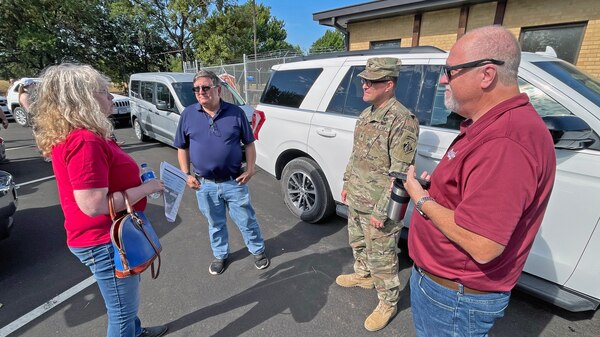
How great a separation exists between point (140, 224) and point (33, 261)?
8.25 feet

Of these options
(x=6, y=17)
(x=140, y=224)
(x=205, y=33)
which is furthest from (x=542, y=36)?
(x=6, y=17)

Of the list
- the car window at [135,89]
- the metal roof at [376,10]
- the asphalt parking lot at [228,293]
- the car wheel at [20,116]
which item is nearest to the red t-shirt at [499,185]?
the asphalt parking lot at [228,293]

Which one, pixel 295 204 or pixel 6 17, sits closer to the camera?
pixel 295 204

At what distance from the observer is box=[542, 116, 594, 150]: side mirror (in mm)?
1802

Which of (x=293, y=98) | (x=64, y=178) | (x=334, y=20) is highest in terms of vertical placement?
(x=334, y=20)

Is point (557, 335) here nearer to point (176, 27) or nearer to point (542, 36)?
point (542, 36)

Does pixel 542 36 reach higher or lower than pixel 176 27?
lower

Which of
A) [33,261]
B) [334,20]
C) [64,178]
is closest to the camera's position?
[64,178]

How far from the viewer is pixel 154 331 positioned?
210cm

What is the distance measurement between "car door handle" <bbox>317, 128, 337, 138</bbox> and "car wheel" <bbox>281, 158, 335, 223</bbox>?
42 cm

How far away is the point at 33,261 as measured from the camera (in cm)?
300

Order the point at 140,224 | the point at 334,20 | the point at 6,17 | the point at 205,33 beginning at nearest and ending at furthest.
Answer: the point at 140,224 → the point at 334,20 → the point at 6,17 → the point at 205,33

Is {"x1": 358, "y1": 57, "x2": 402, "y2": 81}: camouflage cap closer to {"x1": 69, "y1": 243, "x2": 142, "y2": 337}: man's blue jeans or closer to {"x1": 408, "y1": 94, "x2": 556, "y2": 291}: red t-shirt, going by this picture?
{"x1": 408, "y1": 94, "x2": 556, "y2": 291}: red t-shirt

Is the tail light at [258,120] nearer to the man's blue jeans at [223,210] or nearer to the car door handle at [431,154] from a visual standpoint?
the man's blue jeans at [223,210]
